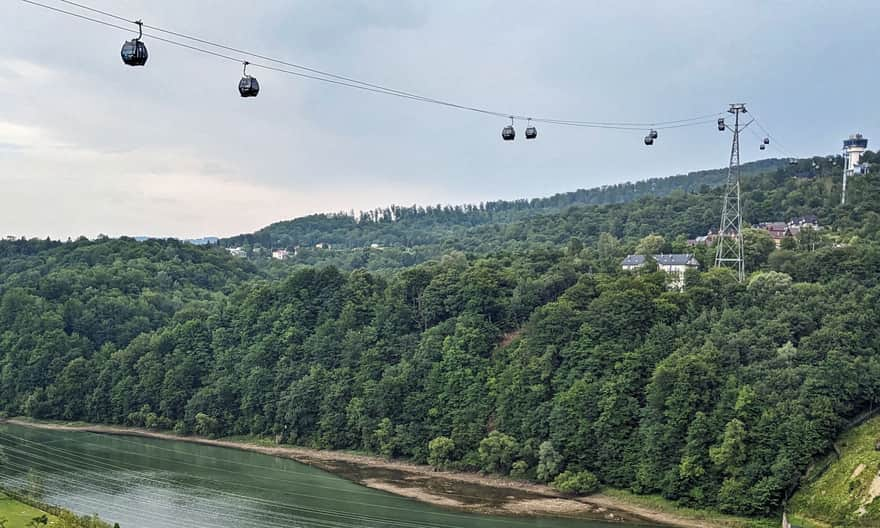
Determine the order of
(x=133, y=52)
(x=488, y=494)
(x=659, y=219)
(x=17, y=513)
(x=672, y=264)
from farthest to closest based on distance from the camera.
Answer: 1. (x=659, y=219)
2. (x=672, y=264)
3. (x=488, y=494)
4. (x=17, y=513)
5. (x=133, y=52)

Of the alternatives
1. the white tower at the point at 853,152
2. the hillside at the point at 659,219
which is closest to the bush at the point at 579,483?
the hillside at the point at 659,219

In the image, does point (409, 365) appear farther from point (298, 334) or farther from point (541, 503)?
point (541, 503)

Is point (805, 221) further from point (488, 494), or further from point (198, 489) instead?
point (198, 489)

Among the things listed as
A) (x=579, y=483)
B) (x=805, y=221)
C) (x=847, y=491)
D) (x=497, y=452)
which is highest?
(x=805, y=221)

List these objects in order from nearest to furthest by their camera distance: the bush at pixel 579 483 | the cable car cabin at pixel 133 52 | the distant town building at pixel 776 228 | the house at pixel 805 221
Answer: the cable car cabin at pixel 133 52 < the bush at pixel 579 483 < the distant town building at pixel 776 228 < the house at pixel 805 221

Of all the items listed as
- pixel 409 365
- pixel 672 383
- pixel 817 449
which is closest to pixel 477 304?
pixel 409 365

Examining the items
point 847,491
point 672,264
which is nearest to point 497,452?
point 847,491

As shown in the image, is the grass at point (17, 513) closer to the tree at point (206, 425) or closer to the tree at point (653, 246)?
the tree at point (206, 425)

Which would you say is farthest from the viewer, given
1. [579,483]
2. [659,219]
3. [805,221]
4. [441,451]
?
[659,219]
